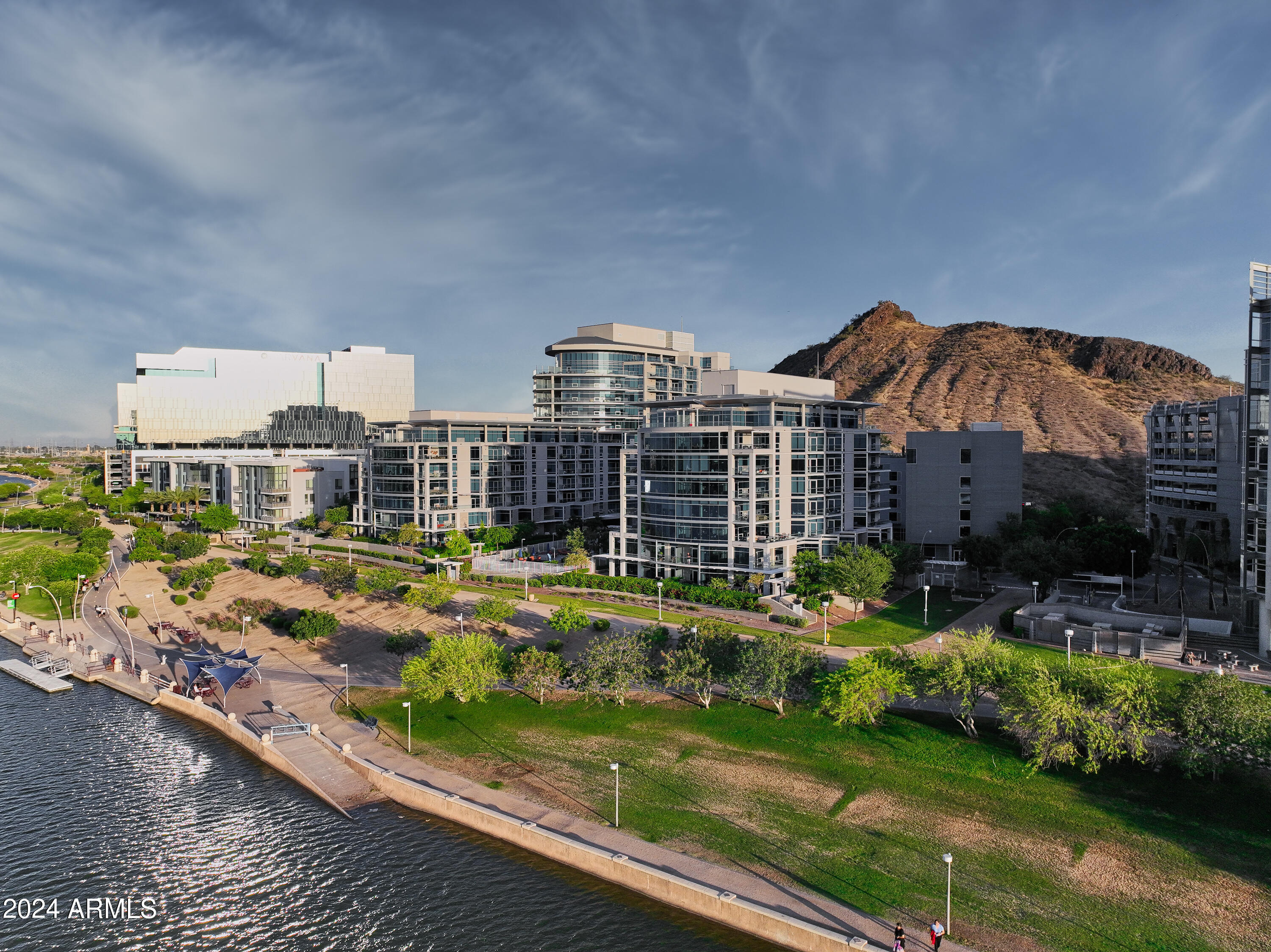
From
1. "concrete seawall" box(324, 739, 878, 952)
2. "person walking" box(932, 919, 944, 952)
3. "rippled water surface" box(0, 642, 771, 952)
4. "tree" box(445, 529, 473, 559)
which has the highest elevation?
"tree" box(445, 529, 473, 559)

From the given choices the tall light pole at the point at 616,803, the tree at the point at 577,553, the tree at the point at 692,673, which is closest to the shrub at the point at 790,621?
the tree at the point at 692,673

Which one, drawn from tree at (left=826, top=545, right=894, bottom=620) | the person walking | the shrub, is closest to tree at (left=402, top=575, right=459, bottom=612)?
the shrub

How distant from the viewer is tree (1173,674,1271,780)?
1548 inches

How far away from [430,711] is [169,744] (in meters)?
17.9

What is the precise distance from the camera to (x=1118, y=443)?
16625 centimetres

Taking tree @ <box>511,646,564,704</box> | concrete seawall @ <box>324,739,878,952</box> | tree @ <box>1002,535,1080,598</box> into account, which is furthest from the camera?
tree @ <box>1002,535,1080,598</box>

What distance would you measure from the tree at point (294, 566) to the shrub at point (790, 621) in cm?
5918

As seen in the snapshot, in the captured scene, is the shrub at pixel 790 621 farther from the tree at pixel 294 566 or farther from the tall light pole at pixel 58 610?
the tall light pole at pixel 58 610

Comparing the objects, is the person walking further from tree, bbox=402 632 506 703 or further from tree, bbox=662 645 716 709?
tree, bbox=402 632 506 703

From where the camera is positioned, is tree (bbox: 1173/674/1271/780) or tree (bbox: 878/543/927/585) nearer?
tree (bbox: 1173/674/1271/780)

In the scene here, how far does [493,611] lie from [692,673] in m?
22.6

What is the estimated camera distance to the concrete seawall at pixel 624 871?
102 ft

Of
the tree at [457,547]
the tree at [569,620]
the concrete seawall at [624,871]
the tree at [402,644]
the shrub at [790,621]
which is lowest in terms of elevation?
the concrete seawall at [624,871]

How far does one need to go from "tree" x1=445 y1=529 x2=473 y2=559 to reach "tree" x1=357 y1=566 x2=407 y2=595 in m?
16.8
